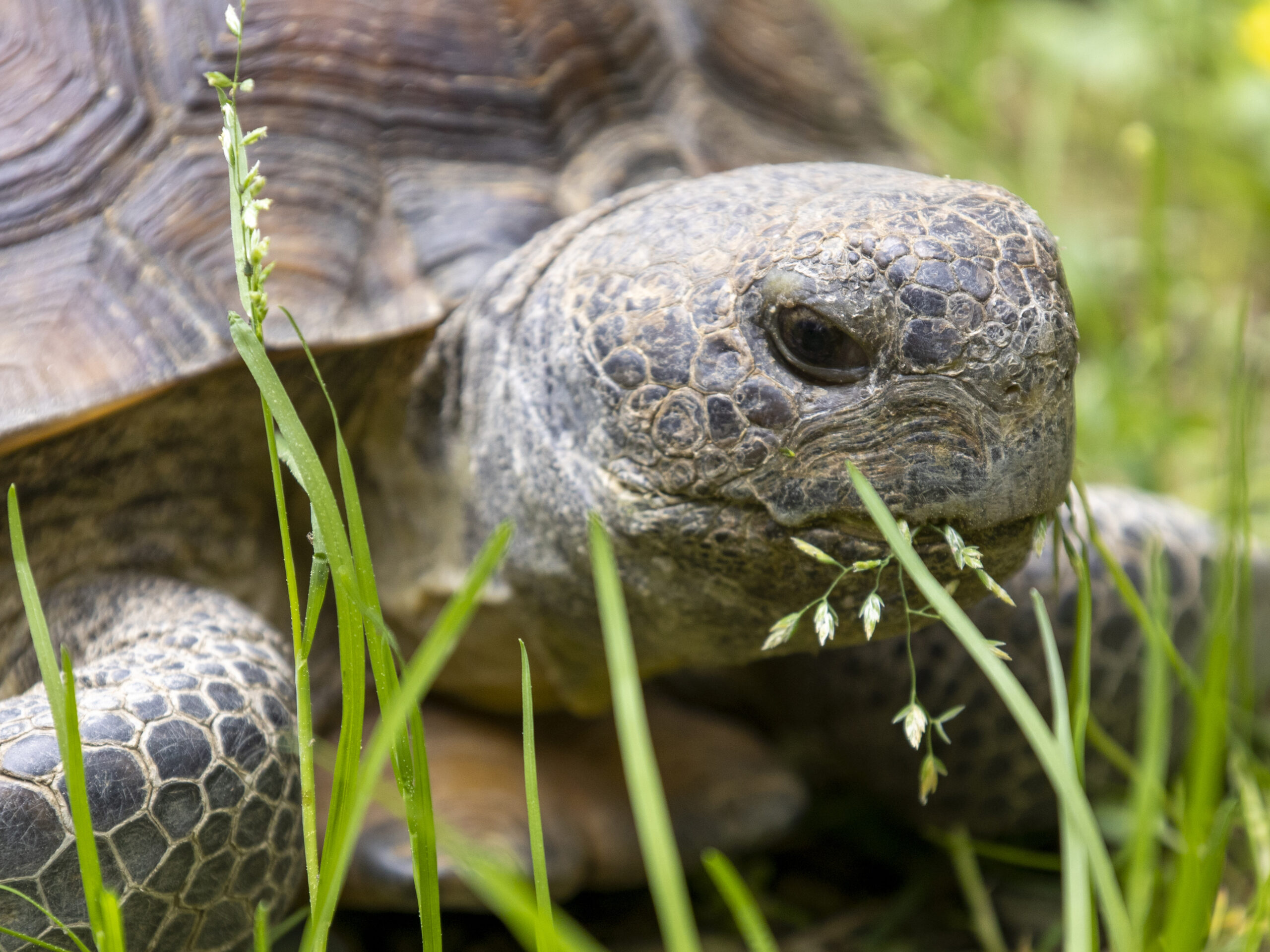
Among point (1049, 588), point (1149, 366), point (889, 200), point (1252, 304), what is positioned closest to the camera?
point (889, 200)

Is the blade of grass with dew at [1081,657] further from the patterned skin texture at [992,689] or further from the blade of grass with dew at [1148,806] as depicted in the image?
the patterned skin texture at [992,689]

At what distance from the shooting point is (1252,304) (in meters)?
4.04

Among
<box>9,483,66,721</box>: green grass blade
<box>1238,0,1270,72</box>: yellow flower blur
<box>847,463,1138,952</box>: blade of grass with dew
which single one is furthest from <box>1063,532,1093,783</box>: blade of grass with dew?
<box>1238,0,1270,72</box>: yellow flower blur

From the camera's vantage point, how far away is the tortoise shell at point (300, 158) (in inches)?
62.2

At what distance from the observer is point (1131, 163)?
500cm

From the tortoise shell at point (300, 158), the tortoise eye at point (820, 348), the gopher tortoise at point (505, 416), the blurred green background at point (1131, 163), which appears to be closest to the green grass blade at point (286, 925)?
the gopher tortoise at point (505, 416)

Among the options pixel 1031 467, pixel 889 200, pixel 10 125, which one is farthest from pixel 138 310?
pixel 1031 467

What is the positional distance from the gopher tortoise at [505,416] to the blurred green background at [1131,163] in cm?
100

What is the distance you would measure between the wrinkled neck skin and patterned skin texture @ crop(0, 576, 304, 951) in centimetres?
43

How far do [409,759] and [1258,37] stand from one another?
385cm

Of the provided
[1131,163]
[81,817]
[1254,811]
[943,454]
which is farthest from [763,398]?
[1131,163]

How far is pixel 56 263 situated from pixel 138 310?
0.14 m

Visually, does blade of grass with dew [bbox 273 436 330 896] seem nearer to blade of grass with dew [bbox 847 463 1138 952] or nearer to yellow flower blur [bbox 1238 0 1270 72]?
blade of grass with dew [bbox 847 463 1138 952]

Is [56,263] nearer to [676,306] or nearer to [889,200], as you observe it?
[676,306]
